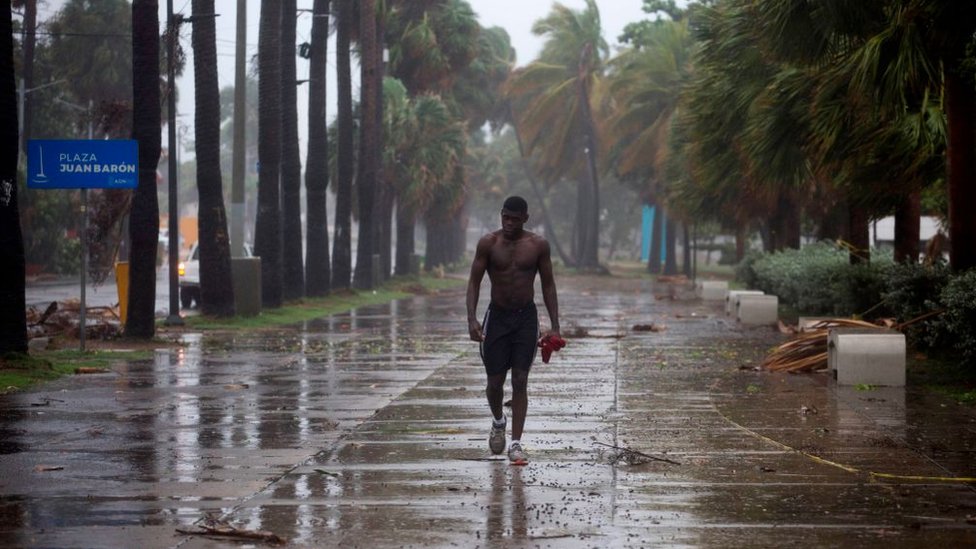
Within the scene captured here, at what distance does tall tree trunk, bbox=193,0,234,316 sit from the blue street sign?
22.5 feet

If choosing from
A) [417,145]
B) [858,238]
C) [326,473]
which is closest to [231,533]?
[326,473]

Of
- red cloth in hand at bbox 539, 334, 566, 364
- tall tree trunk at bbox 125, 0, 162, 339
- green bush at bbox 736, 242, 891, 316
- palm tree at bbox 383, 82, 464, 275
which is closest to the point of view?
red cloth in hand at bbox 539, 334, 566, 364

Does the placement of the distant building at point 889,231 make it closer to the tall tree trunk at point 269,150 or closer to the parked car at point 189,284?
the parked car at point 189,284

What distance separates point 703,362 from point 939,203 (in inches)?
513

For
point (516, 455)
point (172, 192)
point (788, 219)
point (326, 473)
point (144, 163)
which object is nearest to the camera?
point (326, 473)

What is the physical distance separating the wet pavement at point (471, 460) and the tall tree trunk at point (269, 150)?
515 inches

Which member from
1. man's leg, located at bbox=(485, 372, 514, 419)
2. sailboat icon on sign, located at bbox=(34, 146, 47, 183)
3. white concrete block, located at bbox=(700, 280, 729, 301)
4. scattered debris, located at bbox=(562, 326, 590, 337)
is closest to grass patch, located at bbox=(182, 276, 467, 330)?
scattered debris, located at bbox=(562, 326, 590, 337)

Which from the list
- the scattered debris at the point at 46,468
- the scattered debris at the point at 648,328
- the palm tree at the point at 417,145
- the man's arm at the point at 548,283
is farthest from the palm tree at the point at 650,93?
the scattered debris at the point at 46,468

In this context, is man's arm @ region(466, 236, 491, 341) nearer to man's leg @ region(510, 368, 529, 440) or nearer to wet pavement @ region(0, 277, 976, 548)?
man's leg @ region(510, 368, 529, 440)

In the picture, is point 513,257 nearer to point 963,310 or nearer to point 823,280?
point 963,310

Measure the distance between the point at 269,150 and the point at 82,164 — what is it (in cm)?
1211

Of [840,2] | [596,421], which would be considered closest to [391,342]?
[840,2]

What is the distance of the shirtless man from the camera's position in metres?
10.6

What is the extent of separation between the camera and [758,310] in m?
29.6
